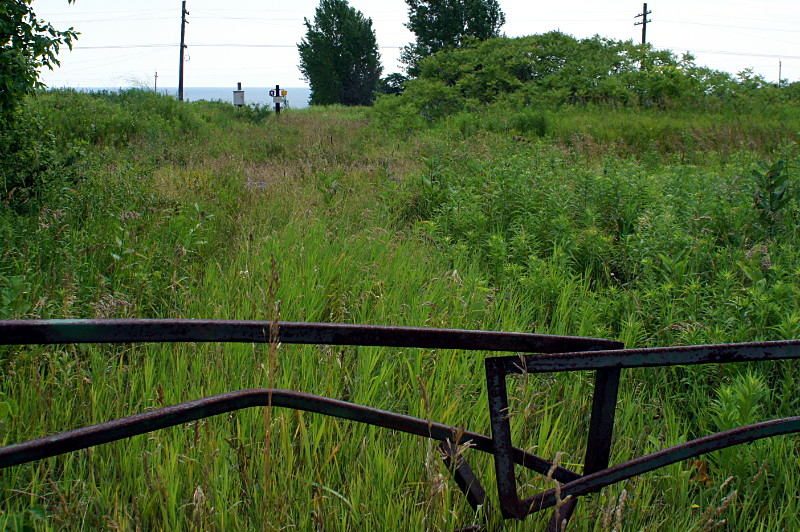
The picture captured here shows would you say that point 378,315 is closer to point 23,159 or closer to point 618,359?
point 618,359

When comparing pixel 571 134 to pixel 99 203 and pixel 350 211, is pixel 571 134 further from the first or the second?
pixel 99 203

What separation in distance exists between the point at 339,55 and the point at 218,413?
55937 millimetres

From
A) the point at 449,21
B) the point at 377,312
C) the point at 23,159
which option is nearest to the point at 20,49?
the point at 23,159

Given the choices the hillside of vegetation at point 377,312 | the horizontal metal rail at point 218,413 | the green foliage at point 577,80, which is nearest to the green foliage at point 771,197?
the hillside of vegetation at point 377,312

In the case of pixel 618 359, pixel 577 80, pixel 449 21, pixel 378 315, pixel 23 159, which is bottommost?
pixel 378 315

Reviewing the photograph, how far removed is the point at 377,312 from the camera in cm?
333

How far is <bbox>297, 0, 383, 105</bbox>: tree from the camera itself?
52.3m

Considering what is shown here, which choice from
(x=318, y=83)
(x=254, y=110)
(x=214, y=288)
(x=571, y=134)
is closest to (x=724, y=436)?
(x=214, y=288)

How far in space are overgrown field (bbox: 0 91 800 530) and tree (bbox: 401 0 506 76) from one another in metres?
37.8

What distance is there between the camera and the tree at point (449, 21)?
4212cm

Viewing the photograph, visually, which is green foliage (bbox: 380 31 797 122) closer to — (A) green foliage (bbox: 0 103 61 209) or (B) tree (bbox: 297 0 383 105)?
(A) green foliage (bbox: 0 103 61 209)

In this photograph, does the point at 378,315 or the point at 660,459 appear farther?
the point at 378,315

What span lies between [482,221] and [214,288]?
108 inches

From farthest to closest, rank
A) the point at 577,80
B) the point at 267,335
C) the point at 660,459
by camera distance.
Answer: the point at 577,80, the point at 660,459, the point at 267,335
